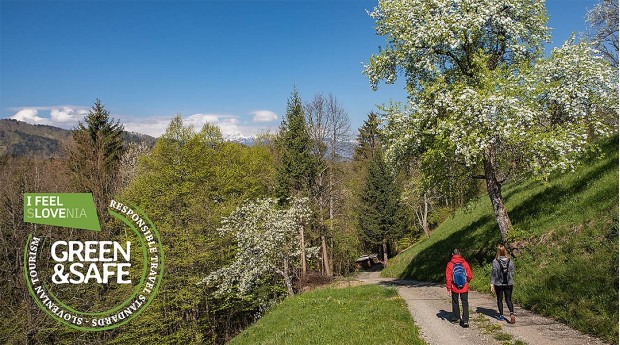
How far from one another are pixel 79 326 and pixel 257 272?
12.0 metres

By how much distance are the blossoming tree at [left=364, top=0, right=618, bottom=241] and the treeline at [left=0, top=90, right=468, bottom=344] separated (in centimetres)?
342

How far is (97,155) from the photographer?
36.3 metres

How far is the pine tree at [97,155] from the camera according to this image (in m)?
31.7

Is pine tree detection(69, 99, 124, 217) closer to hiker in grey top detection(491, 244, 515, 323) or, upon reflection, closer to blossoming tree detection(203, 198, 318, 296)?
blossoming tree detection(203, 198, 318, 296)

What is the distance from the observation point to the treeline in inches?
928

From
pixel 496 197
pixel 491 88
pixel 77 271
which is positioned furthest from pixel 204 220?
pixel 491 88

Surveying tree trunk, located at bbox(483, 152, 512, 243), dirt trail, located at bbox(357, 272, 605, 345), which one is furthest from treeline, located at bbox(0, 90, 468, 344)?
dirt trail, located at bbox(357, 272, 605, 345)

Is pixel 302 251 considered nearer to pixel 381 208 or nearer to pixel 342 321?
pixel 342 321

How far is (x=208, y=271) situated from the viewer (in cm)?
3434

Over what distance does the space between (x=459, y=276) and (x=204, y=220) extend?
2608 cm

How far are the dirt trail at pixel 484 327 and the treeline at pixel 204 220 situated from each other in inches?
247

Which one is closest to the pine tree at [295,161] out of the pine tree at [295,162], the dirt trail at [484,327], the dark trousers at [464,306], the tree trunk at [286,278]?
the pine tree at [295,162]

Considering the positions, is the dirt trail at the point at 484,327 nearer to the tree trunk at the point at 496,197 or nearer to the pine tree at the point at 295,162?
the tree trunk at the point at 496,197

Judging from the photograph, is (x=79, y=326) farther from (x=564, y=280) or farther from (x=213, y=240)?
(x=564, y=280)
